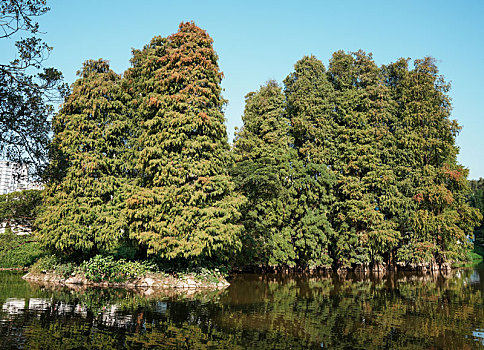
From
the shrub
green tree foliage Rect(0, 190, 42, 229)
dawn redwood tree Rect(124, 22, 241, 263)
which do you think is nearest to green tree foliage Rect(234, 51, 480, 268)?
dawn redwood tree Rect(124, 22, 241, 263)

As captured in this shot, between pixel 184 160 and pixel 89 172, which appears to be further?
pixel 89 172

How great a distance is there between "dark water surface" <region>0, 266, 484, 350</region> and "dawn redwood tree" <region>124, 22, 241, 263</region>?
9.24 feet

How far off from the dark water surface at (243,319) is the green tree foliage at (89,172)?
10.6 feet

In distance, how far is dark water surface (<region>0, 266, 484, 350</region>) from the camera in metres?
8.83

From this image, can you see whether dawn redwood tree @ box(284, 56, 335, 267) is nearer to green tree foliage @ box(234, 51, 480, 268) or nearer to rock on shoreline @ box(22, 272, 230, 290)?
green tree foliage @ box(234, 51, 480, 268)

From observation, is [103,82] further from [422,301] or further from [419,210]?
[419,210]

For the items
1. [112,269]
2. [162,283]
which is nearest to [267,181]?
[162,283]

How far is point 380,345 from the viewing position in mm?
8750

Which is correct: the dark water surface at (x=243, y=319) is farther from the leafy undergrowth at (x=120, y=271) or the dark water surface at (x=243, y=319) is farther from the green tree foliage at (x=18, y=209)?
the green tree foliage at (x=18, y=209)

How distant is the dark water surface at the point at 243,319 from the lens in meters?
8.83

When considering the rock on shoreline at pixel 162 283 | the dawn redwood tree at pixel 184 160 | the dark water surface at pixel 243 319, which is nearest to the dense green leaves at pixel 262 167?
the dawn redwood tree at pixel 184 160

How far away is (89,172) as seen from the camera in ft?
66.7

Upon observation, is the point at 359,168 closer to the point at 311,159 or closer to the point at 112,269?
the point at 311,159

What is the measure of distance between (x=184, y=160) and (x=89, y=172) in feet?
18.1
